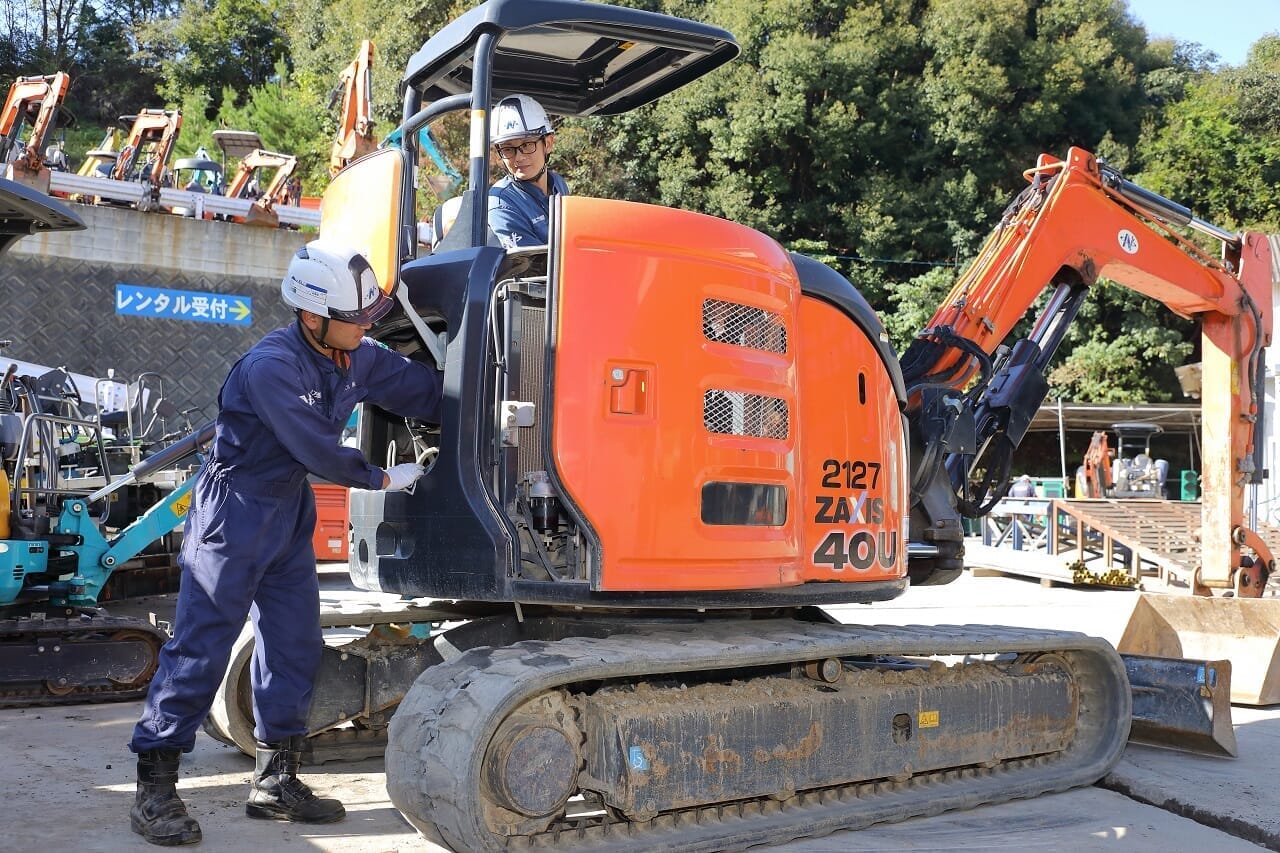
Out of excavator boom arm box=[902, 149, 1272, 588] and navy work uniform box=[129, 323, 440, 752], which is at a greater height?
excavator boom arm box=[902, 149, 1272, 588]

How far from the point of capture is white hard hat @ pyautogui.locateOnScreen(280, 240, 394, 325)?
3.87 metres

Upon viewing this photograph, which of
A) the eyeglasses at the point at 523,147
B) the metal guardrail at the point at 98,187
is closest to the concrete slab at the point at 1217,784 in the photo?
the eyeglasses at the point at 523,147

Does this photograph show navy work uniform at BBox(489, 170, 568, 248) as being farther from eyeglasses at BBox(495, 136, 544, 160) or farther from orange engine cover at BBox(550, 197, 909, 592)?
orange engine cover at BBox(550, 197, 909, 592)

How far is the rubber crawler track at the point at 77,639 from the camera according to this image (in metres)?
6.56

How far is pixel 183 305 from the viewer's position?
25.3 m

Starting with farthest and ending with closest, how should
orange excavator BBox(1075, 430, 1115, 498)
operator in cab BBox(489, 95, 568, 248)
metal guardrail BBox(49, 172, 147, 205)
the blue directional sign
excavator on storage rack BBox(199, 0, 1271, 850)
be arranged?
metal guardrail BBox(49, 172, 147, 205)
the blue directional sign
orange excavator BBox(1075, 430, 1115, 498)
operator in cab BBox(489, 95, 568, 248)
excavator on storage rack BBox(199, 0, 1271, 850)

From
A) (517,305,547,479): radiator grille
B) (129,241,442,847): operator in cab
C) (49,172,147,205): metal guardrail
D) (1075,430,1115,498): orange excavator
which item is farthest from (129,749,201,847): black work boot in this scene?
(49,172,147,205): metal guardrail

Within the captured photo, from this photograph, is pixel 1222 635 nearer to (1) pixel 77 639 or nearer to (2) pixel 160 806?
(2) pixel 160 806

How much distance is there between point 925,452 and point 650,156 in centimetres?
2821

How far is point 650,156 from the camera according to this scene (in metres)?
32.8

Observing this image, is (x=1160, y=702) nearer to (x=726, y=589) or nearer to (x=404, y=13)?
(x=726, y=589)

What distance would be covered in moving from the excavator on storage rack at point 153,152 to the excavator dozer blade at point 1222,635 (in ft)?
79.1

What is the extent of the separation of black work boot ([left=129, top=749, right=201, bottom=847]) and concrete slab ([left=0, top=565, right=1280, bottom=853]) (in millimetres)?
61

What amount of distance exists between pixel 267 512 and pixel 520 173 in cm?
157
